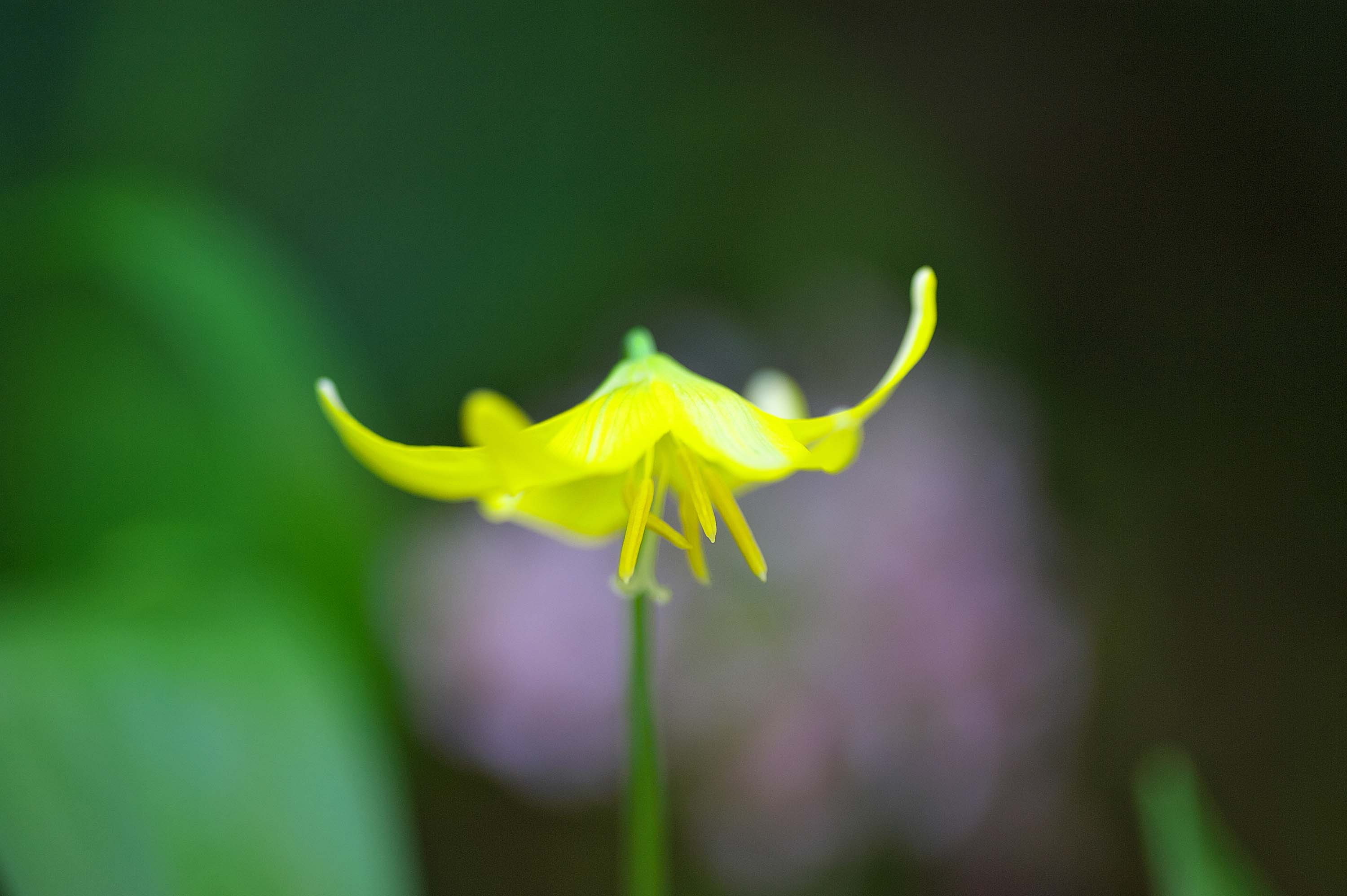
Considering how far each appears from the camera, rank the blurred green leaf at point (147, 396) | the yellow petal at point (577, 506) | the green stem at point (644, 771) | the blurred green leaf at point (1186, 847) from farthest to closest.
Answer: the blurred green leaf at point (147, 396), the blurred green leaf at point (1186, 847), the yellow petal at point (577, 506), the green stem at point (644, 771)

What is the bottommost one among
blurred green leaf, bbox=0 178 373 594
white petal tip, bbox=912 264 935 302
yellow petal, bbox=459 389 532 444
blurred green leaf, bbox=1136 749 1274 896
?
blurred green leaf, bbox=1136 749 1274 896

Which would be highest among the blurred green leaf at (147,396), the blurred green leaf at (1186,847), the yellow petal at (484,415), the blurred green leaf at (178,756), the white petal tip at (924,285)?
the blurred green leaf at (147,396)

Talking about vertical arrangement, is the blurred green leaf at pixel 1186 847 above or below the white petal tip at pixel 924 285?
below

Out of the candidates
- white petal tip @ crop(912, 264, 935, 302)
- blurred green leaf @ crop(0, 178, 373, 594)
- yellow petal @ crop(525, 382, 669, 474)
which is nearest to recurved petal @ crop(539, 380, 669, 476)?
yellow petal @ crop(525, 382, 669, 474)

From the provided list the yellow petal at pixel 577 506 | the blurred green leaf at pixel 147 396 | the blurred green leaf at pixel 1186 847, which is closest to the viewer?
the yellow petal at pixel 577 506

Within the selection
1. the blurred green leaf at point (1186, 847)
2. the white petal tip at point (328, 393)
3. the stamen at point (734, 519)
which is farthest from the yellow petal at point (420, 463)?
the blurred green leaf at point (1186, 847)

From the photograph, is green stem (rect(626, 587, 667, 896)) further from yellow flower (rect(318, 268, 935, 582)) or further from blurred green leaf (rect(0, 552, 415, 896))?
blurred green leaf (rect(0, 552, 415, 896))

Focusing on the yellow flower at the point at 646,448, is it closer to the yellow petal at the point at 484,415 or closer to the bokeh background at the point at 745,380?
the yellow petal at the point at 484,415
